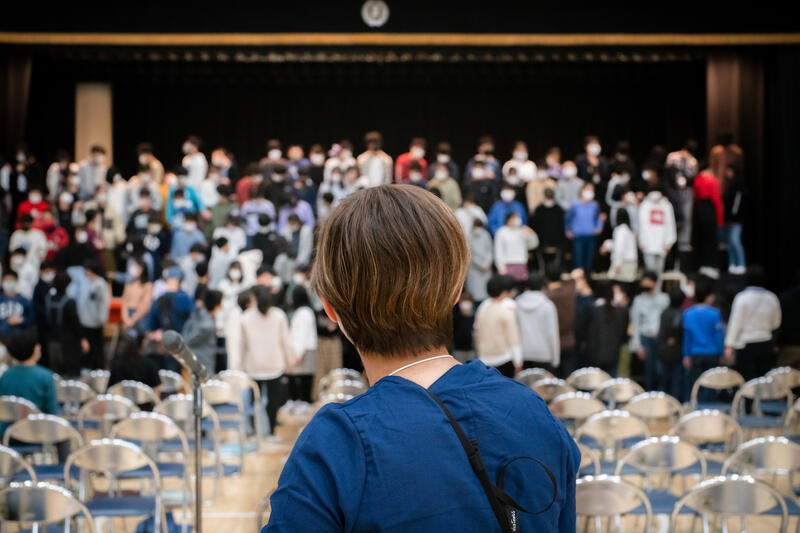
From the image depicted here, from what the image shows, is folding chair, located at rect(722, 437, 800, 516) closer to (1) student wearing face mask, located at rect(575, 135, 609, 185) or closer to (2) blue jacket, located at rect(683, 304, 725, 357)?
(2) blue jacket, located at rect(683, 304, 725, 357)

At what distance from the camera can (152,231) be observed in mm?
11984

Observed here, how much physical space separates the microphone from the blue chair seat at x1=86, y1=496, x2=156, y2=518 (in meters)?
1.98

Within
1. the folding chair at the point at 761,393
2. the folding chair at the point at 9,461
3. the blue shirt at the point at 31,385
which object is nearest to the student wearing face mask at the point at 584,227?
the folding chair at the point at 761,393

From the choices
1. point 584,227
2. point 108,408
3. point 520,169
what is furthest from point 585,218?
point 108,408

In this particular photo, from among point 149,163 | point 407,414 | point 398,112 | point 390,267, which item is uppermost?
point 398,112

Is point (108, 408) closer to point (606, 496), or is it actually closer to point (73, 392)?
point (73, 392)

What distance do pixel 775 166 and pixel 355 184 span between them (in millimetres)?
7167

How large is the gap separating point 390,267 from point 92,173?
13.5 metres

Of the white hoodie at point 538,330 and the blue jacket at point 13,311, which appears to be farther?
the blue jacket at point 13,311

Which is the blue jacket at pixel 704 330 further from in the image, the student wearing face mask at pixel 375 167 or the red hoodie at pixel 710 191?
the student wearing face mask at pixel 375 167

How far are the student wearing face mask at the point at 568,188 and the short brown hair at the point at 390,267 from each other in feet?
39.1

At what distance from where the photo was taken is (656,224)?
11.9 metres

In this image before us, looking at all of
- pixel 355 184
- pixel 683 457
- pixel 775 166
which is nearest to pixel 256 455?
pixel 683 457

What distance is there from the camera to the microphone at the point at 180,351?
8.73ft
